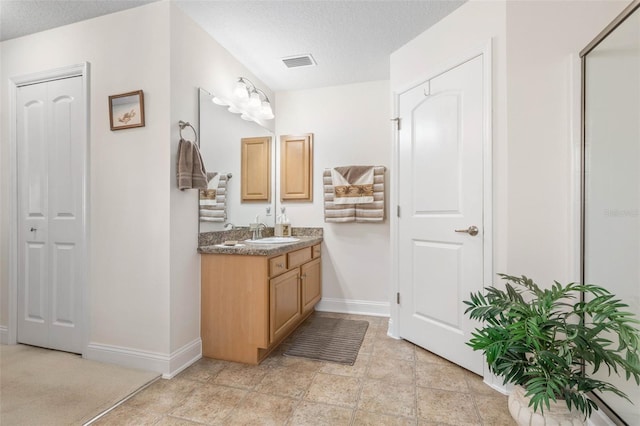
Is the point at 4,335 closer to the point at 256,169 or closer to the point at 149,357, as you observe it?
the point at 149,357

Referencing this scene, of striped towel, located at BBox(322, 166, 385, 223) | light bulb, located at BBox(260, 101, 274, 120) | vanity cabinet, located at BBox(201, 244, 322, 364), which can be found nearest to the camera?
vanity cabinet, located at BBox(201, 244, 322, 364)

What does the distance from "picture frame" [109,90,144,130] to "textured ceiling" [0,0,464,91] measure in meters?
0.58

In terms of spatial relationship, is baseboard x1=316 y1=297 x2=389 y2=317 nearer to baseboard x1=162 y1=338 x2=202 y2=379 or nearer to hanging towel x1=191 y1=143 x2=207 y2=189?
baseboard x1=162 y1=338 x2=202 y2=379

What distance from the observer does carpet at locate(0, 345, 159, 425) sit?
1.52 meters

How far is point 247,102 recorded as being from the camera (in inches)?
105

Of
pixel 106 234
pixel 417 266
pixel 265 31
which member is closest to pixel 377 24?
pixel 265 31

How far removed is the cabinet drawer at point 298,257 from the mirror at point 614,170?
5.96 feet

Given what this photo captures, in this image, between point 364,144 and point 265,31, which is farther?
point 364,144

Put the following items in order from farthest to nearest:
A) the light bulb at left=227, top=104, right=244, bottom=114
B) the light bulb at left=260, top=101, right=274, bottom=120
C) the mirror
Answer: the light bulb at left=260, top=101, right=274, bottom=120 < the light bulb at left=227, top=104, right=244, bottom=114 < the mirror

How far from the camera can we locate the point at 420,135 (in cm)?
230

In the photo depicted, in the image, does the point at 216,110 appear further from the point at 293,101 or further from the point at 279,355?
the point at 279,355

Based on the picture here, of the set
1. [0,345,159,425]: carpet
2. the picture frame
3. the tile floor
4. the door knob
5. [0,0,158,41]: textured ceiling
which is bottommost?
the tile floor

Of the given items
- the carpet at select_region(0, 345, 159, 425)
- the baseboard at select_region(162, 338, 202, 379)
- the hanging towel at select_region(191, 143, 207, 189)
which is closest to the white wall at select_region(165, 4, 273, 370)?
the baseboard at select_region(162, 338, 202, 379)

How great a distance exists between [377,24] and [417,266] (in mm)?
1796
